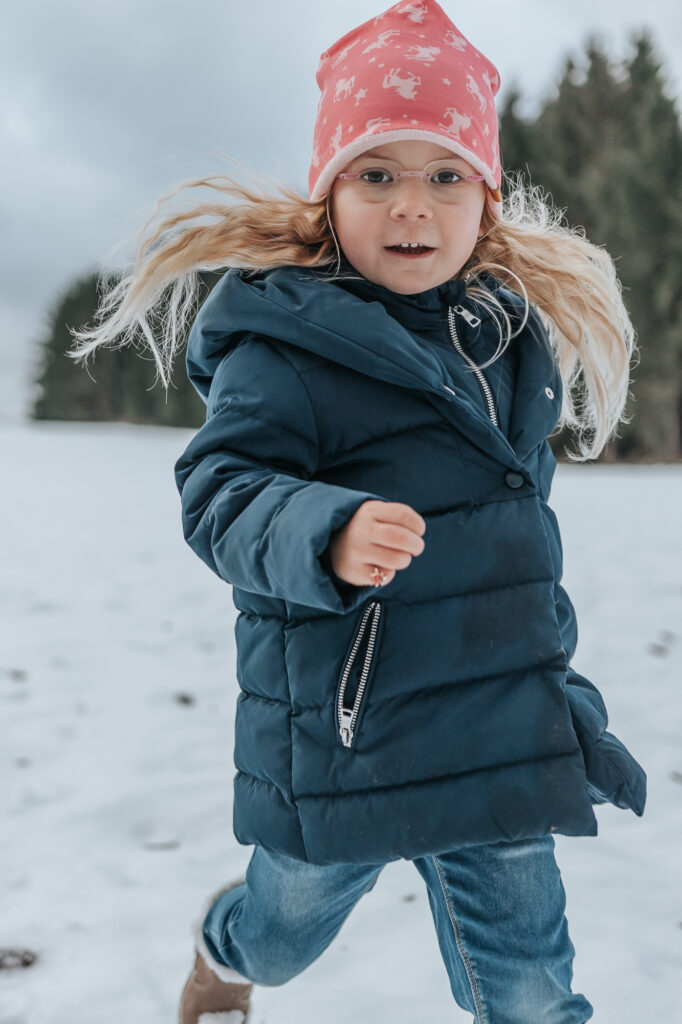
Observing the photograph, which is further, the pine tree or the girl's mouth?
the pine tree

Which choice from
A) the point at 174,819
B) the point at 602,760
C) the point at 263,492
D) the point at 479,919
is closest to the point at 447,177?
the point at 263,492

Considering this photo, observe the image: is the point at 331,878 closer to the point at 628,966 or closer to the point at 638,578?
the point at 628,966

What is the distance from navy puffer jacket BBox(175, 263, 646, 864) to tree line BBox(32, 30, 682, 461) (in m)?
15.0

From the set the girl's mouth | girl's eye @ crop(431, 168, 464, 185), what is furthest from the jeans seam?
girl's eye @ crop(431, 168, 464, 185)

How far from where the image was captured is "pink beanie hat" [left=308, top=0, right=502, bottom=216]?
145 centimetres

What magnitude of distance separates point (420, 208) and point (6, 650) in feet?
9.38

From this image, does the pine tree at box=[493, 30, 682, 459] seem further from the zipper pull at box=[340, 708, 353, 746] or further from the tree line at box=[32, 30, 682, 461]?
the zipper pull at box=[340, 708, 353, 746]

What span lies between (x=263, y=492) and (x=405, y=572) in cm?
26

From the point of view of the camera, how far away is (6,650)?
11.8 feet

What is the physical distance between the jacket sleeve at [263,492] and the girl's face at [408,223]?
238 mm

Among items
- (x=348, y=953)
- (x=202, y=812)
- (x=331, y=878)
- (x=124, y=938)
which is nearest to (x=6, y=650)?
(x=202, y=812)

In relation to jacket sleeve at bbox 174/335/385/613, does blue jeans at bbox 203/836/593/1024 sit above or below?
below

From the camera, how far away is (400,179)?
143 centimetres

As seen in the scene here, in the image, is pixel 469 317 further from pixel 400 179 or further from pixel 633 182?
pixel 633 182
